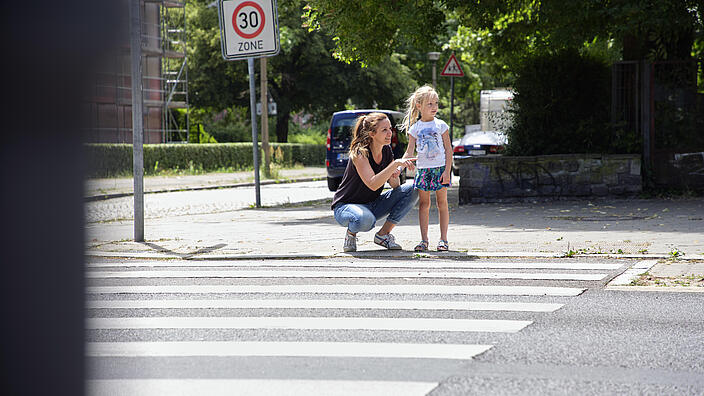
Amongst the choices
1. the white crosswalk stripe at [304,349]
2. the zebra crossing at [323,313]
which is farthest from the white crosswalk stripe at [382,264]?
the white crosswalk stripe at [304,349]

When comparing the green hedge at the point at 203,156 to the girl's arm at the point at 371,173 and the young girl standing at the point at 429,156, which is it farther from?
the young girl standing at the point at 429,156

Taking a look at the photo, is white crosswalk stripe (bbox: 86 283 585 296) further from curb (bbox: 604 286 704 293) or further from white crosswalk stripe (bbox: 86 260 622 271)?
white crosswalk stripe (bbox: 86 260 622 271)

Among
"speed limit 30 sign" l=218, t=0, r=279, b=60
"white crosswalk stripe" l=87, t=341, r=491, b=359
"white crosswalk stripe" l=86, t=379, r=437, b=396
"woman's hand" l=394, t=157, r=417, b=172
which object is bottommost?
"white crosswalk stripe" l=87, t=341, r=491, b=359

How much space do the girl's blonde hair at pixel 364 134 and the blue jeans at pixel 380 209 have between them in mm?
525

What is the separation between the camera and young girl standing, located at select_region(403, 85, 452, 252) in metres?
8.90

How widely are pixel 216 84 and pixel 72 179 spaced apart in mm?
46029

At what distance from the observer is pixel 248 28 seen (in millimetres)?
14484

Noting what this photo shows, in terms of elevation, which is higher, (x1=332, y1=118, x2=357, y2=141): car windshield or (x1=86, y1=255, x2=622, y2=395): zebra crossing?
(x1=332, y1=118, x2=357, y2=141): car windshield

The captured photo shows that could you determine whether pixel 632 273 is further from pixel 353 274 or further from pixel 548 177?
pixel 548 177

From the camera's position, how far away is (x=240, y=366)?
13.8 feet

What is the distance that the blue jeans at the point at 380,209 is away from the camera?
897cm

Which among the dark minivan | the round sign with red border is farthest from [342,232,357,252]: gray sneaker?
the dark minivan

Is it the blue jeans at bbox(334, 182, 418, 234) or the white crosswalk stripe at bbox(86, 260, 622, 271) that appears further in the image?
the blue jeans at bbox(334, 182, 418, 234)

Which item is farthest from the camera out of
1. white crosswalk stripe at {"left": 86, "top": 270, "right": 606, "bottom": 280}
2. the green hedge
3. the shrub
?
the green hedge
